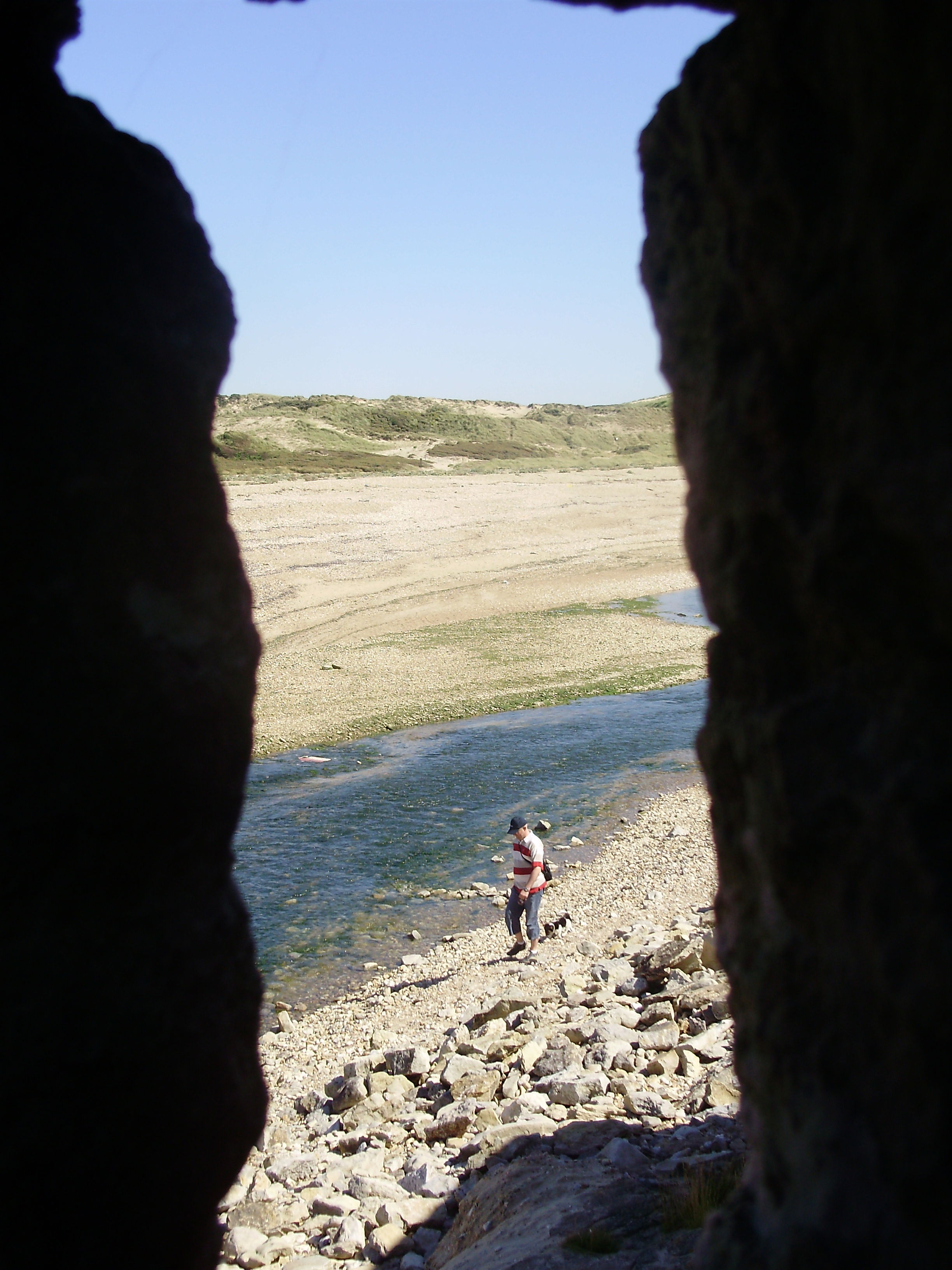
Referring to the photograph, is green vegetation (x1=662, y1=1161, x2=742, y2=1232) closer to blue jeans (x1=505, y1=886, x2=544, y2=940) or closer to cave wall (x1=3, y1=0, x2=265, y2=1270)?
cave wall (x1=3, y1=0, x2=265, y2=1270)

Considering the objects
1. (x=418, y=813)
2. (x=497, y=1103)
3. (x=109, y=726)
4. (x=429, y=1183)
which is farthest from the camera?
(x=418, y=813)

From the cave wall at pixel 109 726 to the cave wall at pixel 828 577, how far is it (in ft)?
7.03

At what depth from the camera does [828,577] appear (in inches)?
132

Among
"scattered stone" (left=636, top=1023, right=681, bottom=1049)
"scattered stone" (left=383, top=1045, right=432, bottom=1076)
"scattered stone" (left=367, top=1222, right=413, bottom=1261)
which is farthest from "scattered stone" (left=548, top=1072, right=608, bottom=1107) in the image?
"scattered stone" (left=367, top=1222, right=413, bottom=1261)

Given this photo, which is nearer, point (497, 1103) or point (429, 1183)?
point (429, 1183)

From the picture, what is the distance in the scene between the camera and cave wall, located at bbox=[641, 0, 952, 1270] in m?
2.88

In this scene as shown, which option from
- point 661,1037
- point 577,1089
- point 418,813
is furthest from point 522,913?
point 418,813

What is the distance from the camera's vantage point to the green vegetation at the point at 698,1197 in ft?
20.4

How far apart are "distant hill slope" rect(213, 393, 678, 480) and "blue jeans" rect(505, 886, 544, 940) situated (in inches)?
1867

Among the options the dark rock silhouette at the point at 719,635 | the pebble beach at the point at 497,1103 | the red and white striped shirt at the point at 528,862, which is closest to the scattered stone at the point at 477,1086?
the pebble beach at the point at 497,1103

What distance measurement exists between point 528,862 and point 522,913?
890 mm

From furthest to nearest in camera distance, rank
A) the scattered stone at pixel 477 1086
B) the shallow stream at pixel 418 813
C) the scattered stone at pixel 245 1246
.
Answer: the shallow stream at pixel 418 813
the scattered stone at pixel 477 1086
the scattered stone at pixel 245 1246

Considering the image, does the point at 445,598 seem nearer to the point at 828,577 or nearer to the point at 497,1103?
the point at 497,1103

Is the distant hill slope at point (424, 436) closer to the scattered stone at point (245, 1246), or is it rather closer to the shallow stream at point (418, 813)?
the shallow stream at point (418, 813)
